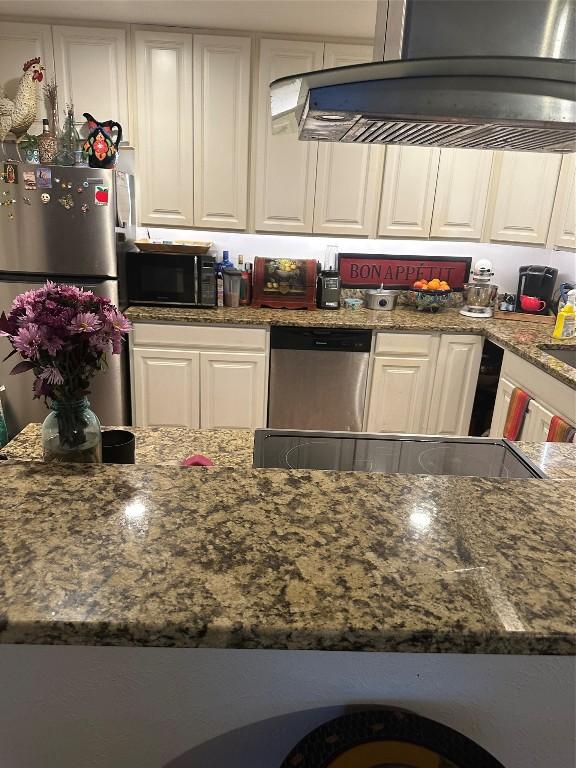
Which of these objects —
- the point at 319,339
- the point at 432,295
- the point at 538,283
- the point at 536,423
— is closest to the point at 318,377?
the point at 319,339

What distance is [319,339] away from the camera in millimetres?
3113

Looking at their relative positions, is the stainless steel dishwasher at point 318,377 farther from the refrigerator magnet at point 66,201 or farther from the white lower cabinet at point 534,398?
the refrigerator magnet at point 66,201

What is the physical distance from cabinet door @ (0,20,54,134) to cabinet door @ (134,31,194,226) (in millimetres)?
502

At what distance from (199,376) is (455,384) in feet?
5.09

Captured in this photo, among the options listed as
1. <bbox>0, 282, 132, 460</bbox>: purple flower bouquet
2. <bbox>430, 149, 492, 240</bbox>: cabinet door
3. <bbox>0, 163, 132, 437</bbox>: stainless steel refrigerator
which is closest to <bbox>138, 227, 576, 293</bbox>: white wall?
<bbox>430, 149, 492, 240</bbox>: cabinet door

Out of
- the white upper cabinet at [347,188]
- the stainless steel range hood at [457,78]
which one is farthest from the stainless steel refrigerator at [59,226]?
the stainless steel range hood at [457,78]

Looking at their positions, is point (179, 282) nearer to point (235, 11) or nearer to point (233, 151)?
point (233, 151)

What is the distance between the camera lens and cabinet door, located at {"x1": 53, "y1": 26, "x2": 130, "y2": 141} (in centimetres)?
297

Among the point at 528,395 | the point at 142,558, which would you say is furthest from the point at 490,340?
the point at 142,558

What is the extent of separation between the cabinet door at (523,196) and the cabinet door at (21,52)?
2671 millimetres

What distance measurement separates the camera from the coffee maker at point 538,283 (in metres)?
3.52

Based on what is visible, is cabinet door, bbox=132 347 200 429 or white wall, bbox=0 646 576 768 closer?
white wall, bbox=0 646 576 768

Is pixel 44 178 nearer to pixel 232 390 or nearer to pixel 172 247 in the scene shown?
pixel 172 247

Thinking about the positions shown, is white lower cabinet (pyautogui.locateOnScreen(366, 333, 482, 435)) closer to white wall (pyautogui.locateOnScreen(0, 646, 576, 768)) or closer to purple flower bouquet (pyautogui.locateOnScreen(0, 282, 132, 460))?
purple flower bouquet (pyautogui.locateOnScreen(0, 282, 132, 460))
